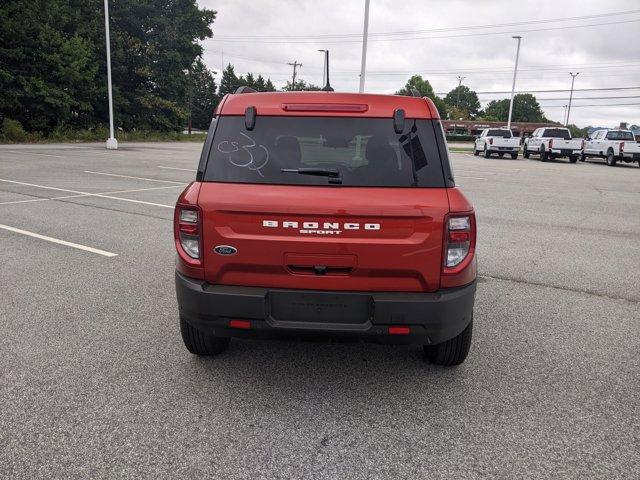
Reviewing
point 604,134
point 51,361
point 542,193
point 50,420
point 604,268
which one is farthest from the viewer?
point 604,134

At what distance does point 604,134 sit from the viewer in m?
30.3

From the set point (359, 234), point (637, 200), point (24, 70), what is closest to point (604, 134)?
point (637, 200)

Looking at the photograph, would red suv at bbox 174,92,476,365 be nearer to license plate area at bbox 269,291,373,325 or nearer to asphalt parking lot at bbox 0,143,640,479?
license plate area at bbox 269,291,373,325

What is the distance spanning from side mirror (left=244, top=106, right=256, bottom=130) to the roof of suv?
0.03 meters

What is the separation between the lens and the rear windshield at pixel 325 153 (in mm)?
3002

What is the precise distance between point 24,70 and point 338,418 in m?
37.0

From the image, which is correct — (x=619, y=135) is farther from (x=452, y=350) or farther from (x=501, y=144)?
(x=452, y=350)

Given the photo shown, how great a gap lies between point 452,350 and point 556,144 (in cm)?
3068

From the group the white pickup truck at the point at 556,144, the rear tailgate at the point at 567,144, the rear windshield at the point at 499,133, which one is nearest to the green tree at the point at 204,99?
the rear windshield at the point at 499,133

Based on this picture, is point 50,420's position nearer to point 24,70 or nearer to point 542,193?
point 542,193

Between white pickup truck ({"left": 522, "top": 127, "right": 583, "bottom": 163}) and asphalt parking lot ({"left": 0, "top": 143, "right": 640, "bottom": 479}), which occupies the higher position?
white pickup truck ({"left": 522, "top": 127, "right": 583, "bottom": 163})

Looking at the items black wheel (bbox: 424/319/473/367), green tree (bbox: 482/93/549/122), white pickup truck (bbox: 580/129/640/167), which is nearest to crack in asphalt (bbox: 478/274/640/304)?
black wheel (bbox: 424/319/473/367)

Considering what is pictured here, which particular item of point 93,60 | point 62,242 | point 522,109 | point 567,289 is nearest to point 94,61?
point 93,60

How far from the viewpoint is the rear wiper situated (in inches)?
117
